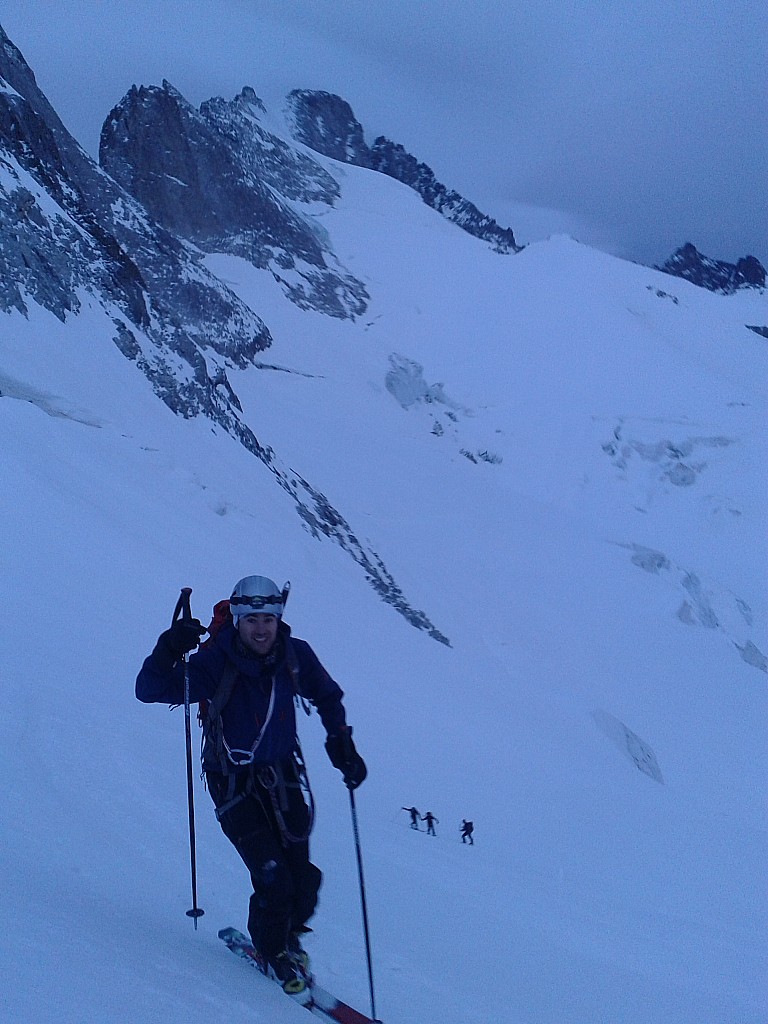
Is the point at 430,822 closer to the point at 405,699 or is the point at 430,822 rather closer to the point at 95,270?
the point at 405,699

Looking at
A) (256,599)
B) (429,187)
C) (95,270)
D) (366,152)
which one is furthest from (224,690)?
(429,187)

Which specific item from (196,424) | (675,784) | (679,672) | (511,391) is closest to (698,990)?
(675,784)

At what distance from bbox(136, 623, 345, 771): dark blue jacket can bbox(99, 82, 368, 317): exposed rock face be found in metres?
50.5

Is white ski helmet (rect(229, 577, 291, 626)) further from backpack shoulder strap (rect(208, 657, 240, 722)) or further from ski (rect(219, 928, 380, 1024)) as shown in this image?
ski (rect(219, 928, 380, 1024))

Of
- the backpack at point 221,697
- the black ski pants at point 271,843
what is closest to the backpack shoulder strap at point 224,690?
the backpack at point 221,697

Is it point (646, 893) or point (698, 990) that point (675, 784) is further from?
point (698, 990)

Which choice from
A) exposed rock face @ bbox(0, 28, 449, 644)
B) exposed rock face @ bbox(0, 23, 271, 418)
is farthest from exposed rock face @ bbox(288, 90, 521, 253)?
exposed rock face @ bbox(0, 23, 271, 418)

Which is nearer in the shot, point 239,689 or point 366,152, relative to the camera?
point 239,689

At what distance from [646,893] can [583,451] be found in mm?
41980

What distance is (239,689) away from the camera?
11.8ft

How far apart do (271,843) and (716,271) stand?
216542 millimetres

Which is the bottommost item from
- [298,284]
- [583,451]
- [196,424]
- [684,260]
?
[196,424]

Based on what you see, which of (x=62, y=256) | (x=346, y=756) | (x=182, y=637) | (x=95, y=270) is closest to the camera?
(x=182, y=637)

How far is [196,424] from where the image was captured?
20.7 m
